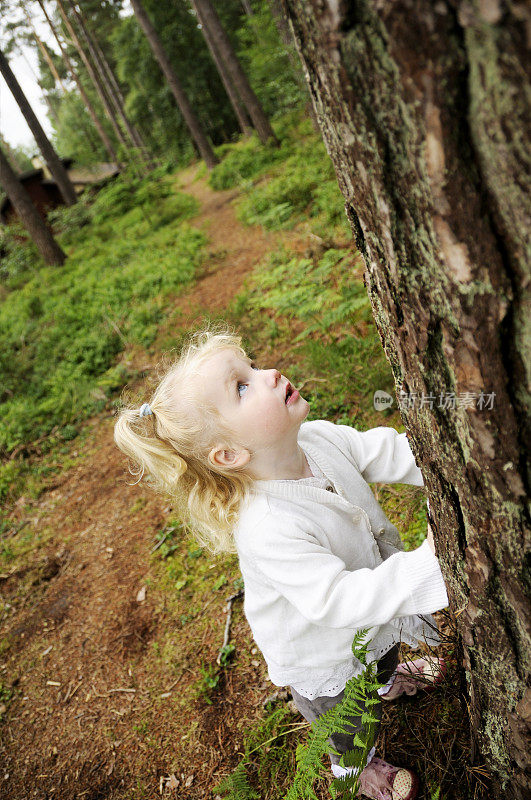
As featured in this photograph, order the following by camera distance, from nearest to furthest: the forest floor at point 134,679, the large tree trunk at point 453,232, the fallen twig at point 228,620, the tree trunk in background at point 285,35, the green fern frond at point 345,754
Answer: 1. the large tree trunk at point 453,232
2. the green fern frond at point 345,754
3. the forest floor at point 134,679
4. the fallen twig at point 228,620
5. the tree trunk in background at point 285,35

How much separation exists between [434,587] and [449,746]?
0.76 m

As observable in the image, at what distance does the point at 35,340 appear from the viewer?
9.76 meters

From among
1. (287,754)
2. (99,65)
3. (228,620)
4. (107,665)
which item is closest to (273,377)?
(287,754)

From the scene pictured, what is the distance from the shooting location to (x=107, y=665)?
133 inches

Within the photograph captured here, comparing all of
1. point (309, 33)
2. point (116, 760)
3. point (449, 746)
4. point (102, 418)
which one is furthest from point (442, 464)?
point (102, 418)

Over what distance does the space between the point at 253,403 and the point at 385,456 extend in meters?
0.66

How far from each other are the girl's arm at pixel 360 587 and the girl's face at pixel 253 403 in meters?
0.38

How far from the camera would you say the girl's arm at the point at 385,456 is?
6.57ft

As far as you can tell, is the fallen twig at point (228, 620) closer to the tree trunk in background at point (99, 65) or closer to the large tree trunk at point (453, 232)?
the large tree trunk at point (453, 232)

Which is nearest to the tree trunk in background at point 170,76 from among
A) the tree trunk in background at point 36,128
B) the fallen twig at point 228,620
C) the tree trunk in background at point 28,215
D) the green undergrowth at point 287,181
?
the green undergrowth at point 287,181

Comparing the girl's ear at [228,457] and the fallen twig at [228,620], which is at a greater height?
the girl's ear at [228,457]

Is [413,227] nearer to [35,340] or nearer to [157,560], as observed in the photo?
[157,560]

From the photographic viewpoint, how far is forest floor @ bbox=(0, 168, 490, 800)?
7.04 feet

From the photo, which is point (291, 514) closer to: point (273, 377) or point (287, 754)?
point (273, 377)
